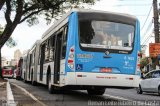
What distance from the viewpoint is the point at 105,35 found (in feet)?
49.7

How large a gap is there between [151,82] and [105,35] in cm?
864

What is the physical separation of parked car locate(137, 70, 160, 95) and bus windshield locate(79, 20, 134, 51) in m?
7.34

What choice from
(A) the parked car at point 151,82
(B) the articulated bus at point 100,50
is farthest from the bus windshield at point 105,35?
(A) the parked car at point 151,82

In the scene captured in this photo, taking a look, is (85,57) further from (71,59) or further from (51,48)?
(51,48)

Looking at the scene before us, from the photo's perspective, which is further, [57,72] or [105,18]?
[57,72]

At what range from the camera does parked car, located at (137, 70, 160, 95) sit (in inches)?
876

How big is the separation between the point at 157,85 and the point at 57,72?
274 inches

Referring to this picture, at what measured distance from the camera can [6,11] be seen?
3281 cm

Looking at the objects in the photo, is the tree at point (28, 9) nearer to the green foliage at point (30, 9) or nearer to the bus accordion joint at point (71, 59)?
the green foliage at point (30, 9)

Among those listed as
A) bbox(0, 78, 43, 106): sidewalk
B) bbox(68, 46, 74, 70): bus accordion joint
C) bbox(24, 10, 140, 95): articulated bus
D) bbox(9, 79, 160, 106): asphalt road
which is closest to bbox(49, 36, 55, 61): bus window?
bbox(9, 79, 160, 106): asphalt road

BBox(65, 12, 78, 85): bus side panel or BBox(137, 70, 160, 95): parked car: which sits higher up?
BBox(65, 12, 78, 85): bus side panel

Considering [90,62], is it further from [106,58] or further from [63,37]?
[63,37]

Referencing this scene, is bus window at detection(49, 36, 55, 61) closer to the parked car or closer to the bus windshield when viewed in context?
the bus windshield

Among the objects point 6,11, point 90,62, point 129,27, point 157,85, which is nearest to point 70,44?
point 90,62
